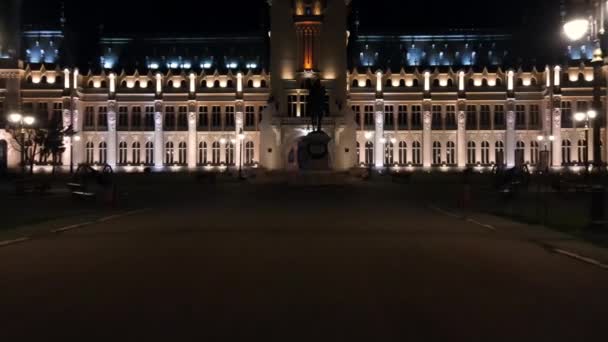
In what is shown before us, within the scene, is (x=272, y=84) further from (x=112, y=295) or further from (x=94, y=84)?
(x=112, y=295)

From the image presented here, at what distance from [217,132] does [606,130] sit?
59974mm

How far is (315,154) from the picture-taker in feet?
286

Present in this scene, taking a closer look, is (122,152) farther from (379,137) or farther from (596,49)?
(596,49)

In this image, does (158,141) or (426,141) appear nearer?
(426,141)

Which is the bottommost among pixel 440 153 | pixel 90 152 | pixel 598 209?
pixel 598 209

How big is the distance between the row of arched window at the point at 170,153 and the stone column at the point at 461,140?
1279 inches

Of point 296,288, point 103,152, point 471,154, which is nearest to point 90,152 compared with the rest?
point 103,152

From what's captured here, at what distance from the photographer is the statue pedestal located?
86938 millimetres

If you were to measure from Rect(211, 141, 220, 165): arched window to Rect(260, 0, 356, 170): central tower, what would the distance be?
562 inches

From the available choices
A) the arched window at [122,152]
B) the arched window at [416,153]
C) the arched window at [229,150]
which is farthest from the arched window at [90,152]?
the arched window at [416,153]

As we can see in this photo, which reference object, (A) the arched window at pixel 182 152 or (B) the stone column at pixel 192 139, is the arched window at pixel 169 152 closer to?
(A) the arched window at pixel 182 152

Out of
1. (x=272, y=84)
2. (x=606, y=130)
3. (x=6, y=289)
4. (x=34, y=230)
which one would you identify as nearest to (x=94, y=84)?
(x=272, y=84)

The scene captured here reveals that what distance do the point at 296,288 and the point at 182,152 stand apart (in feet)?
373

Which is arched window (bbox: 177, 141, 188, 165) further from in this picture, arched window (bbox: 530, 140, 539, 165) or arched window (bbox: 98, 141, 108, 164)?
arched window (bbox: 530, 140, 539, 165)
